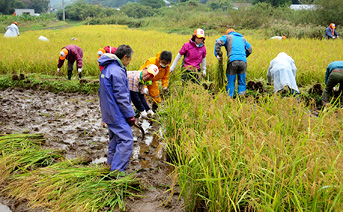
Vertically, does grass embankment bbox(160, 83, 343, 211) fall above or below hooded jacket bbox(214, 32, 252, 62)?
below

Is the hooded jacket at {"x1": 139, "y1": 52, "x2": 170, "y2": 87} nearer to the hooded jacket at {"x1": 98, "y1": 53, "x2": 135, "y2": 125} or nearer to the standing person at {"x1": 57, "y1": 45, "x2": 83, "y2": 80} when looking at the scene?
the hooded jacket at {"x1": 98, "y1": 53, "x2": 135, "y2": 125}

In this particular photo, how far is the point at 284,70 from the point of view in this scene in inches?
178

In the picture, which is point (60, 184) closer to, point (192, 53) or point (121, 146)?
point (121, 146)

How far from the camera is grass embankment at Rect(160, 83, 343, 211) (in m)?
1.69

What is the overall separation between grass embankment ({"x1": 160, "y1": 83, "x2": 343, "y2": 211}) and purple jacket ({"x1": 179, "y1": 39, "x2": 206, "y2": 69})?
1.24 metres

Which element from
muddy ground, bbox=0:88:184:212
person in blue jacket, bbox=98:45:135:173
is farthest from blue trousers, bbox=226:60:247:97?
person in blue jacket, bbox=98:45:135:173

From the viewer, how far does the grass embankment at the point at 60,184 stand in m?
2.29

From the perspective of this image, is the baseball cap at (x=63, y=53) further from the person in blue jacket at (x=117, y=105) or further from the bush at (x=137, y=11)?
the bush at (x=137, y=11)

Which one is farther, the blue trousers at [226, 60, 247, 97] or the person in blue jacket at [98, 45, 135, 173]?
the blue trousers at [226, 60, 247, 97]

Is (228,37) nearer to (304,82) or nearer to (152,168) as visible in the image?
(304,82)

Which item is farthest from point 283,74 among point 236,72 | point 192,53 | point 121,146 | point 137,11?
point 137,11

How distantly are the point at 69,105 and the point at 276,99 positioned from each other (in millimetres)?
3812

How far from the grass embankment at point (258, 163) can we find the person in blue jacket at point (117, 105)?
0.52 m

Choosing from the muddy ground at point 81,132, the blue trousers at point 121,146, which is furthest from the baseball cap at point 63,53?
the blue trousers at point 121,146
